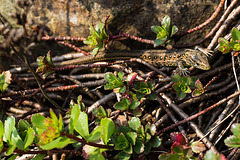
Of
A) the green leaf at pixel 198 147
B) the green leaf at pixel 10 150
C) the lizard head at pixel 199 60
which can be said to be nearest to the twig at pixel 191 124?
the green leaf at pixel 198 147

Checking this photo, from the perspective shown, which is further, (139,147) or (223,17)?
(223,17)

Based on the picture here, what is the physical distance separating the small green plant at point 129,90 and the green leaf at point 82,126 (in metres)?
0.57

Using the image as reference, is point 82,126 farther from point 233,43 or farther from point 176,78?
point 233,43

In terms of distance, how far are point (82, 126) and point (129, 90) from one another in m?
0.86

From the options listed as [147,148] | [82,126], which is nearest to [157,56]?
[147,148]

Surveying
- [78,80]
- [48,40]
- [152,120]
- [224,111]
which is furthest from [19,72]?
[224,111]

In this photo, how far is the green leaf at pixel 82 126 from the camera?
75.0 inches

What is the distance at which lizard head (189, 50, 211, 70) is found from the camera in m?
3.00

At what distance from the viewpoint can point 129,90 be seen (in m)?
2.63

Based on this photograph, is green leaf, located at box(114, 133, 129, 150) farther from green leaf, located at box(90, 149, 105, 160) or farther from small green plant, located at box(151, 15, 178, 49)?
small green plant, located at box(151, 15, 178, 49)

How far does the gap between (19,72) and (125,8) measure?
1904 millimetres

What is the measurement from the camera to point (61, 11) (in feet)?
11.1

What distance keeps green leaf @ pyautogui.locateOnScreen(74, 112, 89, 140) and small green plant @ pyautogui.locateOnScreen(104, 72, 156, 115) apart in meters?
0.57

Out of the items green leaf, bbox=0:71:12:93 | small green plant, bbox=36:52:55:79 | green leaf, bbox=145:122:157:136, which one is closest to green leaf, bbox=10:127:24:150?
green leaf, bbox=0:71:12:93
